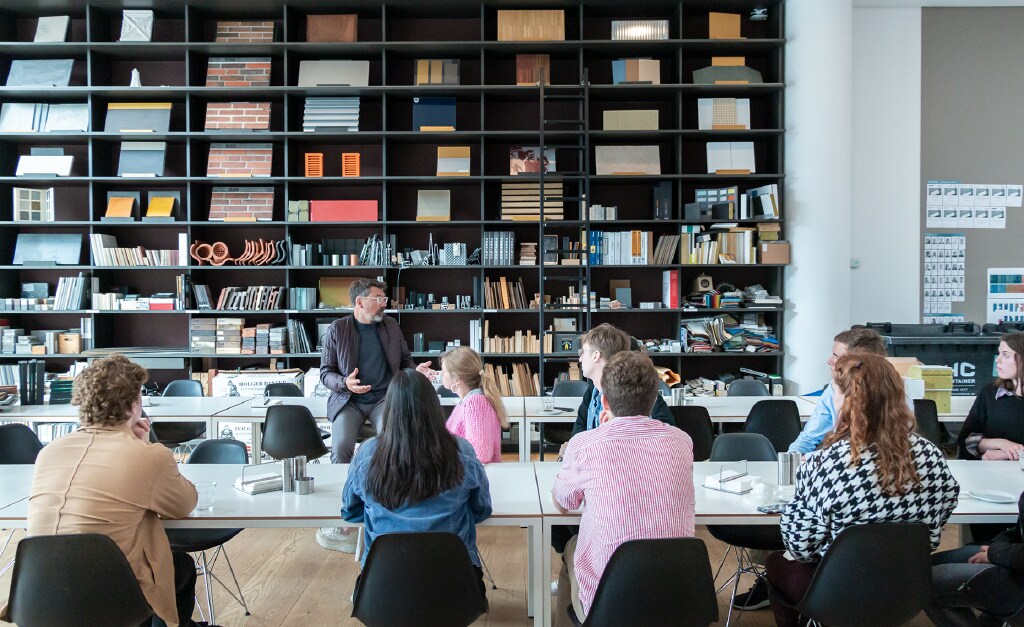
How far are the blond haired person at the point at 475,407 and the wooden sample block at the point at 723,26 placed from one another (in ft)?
15.6

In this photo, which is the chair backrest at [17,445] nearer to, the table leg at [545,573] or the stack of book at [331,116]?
the table leg at [545,573]

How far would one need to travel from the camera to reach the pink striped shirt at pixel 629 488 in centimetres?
231

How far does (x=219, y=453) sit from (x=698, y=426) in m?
2.57

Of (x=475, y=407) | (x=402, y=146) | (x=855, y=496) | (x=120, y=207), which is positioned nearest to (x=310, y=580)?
(x=475, y=407)

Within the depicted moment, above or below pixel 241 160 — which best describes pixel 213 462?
below

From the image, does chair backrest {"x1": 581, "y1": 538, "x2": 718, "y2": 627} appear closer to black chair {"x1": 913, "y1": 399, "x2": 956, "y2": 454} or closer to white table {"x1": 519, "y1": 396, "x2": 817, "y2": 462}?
white table {"x1": 519, "y1": 396, "x2": 817, "y2": 462}

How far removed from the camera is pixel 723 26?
7.00 metres

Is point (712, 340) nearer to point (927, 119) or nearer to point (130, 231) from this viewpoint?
point (927, 119)

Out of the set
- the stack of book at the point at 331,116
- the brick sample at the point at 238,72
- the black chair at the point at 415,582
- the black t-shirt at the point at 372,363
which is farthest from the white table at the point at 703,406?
the brick sample at the point at 238,72

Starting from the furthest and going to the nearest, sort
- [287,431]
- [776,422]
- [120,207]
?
1. [120,207]
2. [287,431]
3. [776,422]

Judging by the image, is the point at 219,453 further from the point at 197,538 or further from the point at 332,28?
the point at 332,28

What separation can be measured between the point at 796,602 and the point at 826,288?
4.63 meters

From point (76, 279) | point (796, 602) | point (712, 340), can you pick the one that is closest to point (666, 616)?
point (796, 602)

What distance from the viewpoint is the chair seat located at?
322cm
